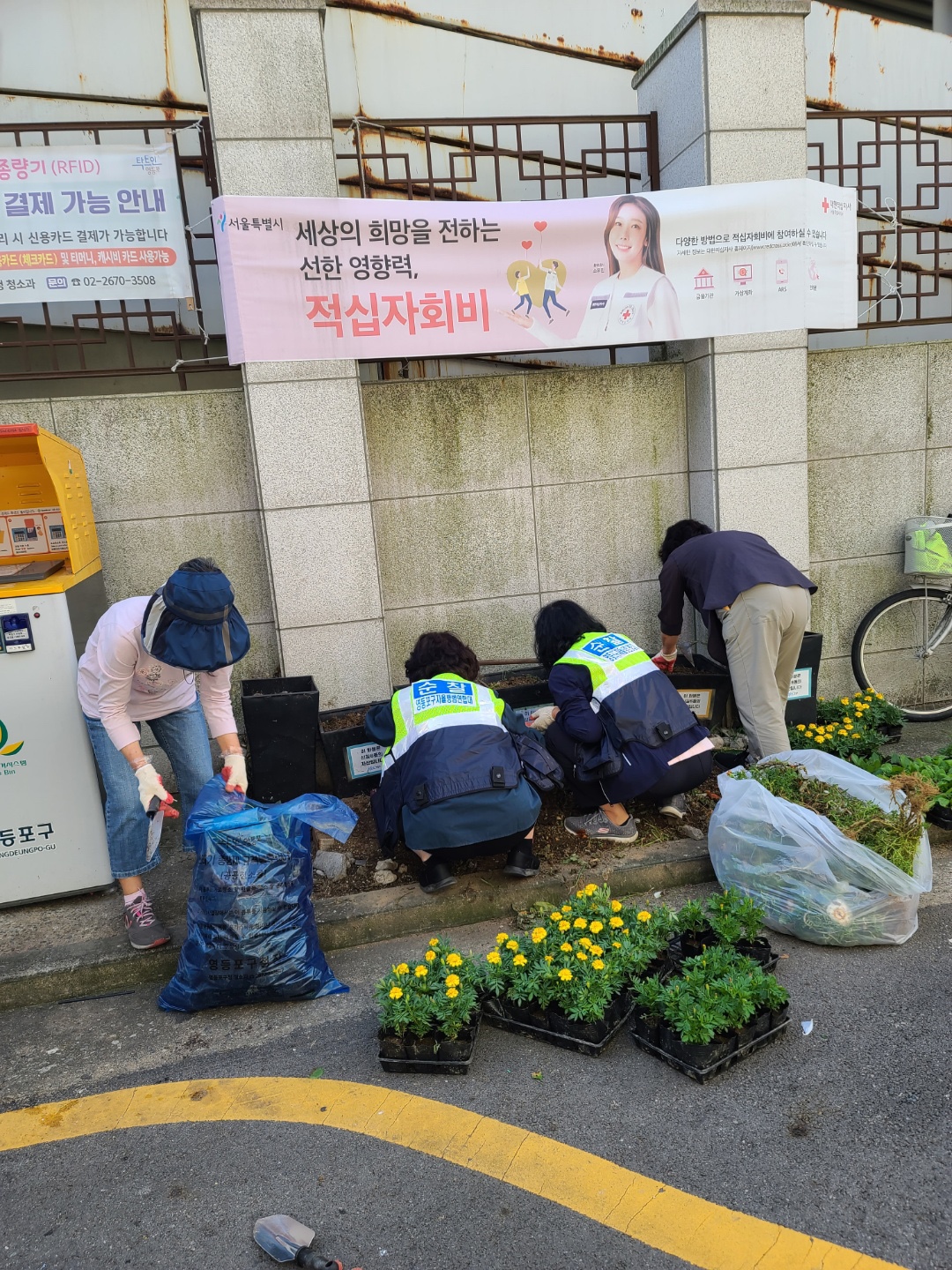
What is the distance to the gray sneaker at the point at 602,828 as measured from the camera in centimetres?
405

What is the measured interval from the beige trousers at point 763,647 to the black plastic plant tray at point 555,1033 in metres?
1.98

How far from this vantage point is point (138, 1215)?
7.59 ft

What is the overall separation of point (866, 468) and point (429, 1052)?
15.4 ft

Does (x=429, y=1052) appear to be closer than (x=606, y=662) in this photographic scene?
Yes

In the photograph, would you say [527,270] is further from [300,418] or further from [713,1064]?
[713,1064]

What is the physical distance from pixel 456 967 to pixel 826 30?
25.3 feet

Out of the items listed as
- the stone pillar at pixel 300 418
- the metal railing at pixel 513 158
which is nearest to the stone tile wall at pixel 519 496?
the stone pillar at pixel 300 418

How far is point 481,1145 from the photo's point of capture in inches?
97.4

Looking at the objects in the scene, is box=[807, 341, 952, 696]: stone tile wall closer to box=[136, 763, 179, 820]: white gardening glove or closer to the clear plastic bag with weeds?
the clear plastic bag with weeds

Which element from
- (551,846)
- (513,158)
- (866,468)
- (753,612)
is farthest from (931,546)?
(513,158)

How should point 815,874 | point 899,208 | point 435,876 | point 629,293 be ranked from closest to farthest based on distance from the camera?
point 815,874, point 435,876, point 629,293, point 899,208

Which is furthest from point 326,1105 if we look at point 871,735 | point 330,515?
point 871,735

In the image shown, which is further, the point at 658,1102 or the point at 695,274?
the point at 695,274

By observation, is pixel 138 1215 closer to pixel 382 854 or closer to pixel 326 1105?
pixel 326 1105
